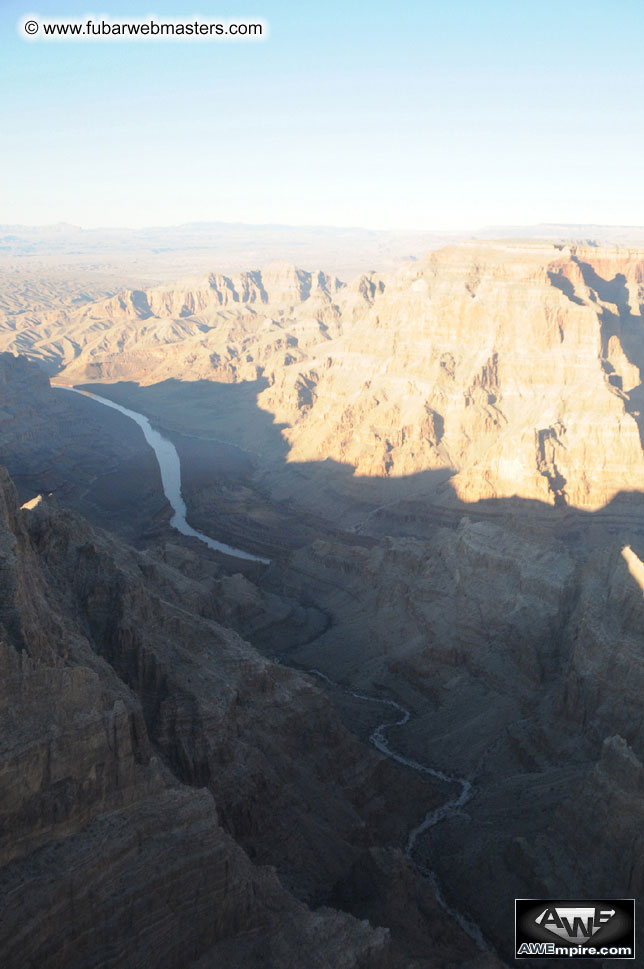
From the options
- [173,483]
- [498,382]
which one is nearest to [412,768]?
[498,382]

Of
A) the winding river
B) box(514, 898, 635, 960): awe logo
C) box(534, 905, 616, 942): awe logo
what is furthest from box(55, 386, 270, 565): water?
box(534, 905, 616, 942): awe logo

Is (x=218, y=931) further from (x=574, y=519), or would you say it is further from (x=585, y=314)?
(x=585, y=314)

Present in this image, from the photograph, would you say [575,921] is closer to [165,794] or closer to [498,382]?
[165,794]

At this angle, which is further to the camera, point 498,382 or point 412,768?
point 498,382

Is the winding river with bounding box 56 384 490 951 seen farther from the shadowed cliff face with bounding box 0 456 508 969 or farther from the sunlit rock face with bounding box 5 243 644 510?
the sunlit rock face with bounding box 5 243 644 510

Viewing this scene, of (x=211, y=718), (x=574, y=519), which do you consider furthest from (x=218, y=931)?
(x=574, y=519)

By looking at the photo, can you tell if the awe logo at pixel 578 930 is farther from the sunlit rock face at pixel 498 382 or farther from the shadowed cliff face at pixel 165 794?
the sunlit rock face at pixel 498 382

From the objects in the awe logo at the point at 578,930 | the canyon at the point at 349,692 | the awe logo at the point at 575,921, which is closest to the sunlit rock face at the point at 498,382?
the canyon at the point at 349,692
